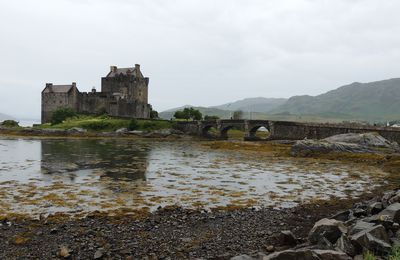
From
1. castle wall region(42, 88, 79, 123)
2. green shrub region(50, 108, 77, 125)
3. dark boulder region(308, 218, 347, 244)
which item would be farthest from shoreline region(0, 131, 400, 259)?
castle wall region(42, 88, 79, 123)

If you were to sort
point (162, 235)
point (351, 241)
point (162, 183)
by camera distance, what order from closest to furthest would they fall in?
point (351, 241) < point (162, 235) < point (162, 183)

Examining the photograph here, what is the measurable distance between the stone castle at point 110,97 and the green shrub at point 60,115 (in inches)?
234

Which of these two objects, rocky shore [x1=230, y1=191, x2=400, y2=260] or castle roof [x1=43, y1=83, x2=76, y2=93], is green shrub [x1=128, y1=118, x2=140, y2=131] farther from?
rocky shore [x1=230, y1=191, x2=400, y2=260]

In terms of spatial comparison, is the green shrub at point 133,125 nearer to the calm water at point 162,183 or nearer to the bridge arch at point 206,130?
the bridge arch at point 206,130

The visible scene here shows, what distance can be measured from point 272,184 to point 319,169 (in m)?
11.2

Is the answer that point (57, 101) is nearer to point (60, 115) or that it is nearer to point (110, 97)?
A: point (60, 115)

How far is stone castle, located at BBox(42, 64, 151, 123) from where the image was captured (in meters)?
104

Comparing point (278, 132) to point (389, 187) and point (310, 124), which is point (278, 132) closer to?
point (310, 124)

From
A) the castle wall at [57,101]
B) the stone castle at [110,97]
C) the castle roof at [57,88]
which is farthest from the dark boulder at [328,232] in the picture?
the castle roof at [57,88]

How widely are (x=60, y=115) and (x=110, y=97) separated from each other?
1456cm

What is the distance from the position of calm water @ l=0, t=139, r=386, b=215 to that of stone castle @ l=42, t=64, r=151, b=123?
205 ft

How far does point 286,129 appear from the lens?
260ft

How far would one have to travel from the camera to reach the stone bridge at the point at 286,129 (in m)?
59.5

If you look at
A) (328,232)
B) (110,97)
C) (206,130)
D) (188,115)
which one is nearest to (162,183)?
(328,232)
